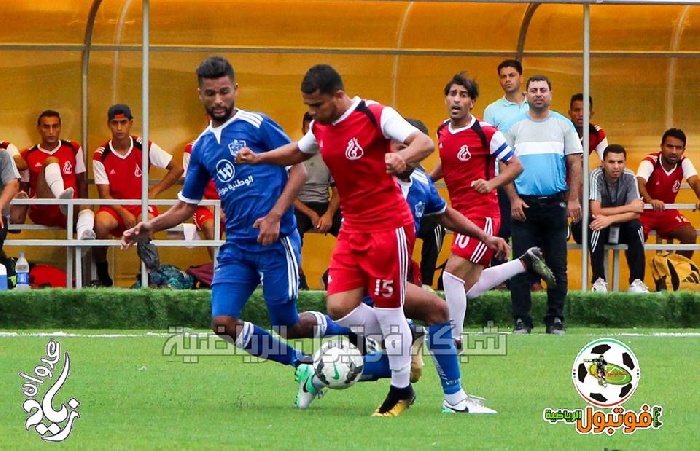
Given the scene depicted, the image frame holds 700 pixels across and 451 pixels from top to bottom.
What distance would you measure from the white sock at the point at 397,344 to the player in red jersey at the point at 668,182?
9.46m

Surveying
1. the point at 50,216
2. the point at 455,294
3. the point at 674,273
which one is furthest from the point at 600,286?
the point at 50,216

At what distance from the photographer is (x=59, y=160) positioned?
17172 millimetres

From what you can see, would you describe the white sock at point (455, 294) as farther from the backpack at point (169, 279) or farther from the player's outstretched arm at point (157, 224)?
the backpack at point (169, 279)

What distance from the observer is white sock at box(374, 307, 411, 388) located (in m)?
8.41

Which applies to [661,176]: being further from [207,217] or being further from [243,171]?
[243,171]

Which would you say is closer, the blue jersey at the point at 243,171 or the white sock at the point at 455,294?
the blue jersey at the point at 243,171

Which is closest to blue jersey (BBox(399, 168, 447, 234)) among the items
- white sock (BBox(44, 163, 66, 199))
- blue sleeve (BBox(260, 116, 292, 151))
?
blue sleeve (BBox(260, 116, 292, 151))

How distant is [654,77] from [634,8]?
0.86 m

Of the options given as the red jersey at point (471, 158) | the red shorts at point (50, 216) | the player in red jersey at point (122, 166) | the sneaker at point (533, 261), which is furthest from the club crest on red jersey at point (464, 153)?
the red shorts at point (50, 216)

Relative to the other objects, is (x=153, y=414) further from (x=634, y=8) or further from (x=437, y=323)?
(x=634, y=8)

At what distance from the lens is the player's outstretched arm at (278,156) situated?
854 centimetres

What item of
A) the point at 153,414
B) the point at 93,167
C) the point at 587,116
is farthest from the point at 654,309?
the point at 153,414

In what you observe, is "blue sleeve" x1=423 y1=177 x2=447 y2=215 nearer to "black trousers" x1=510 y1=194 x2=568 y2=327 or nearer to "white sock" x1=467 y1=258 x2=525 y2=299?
"white sock" x1=467 y1=258 x2=525 y2=299

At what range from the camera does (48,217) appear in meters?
17.0
